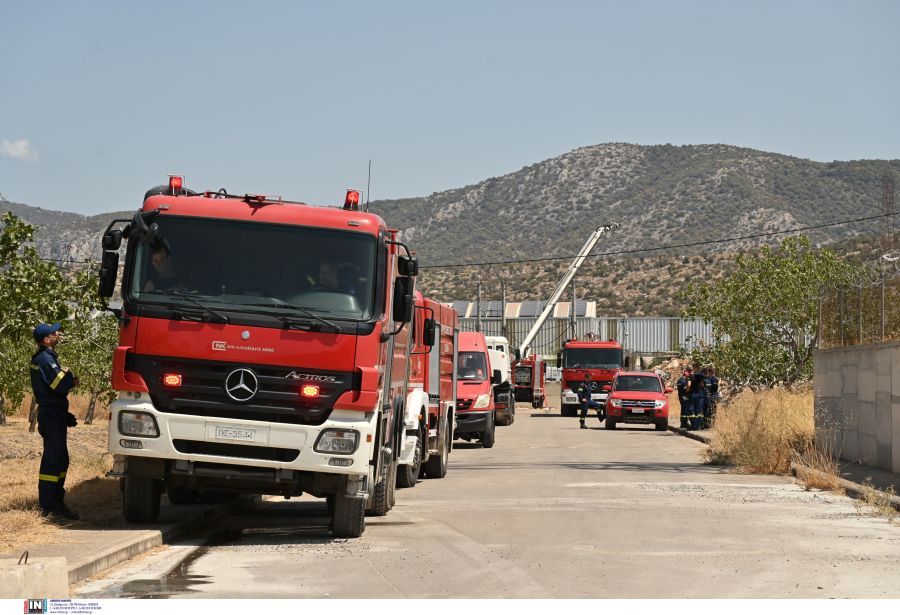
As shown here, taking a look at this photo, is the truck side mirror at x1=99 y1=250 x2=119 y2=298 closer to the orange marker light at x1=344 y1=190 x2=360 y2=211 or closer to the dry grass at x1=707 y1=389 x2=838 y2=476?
the orange marker light at x1=344 y1=190 x2=360 y2=211

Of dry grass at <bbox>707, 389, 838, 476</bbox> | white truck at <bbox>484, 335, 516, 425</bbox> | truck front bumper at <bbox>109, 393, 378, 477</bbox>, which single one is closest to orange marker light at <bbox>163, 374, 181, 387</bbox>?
truck front bumper at <bbox>109, 393, 378, 477</bbox>

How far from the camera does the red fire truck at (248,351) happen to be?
496 inches

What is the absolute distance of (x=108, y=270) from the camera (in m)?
12.6

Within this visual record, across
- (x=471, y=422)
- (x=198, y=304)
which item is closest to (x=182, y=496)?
(x=198, y=304)

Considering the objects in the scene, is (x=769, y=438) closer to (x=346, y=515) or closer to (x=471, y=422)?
(x=471, y=422)

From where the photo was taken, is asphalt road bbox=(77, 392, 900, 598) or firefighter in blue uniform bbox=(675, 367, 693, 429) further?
firefighter in blue uniform bbox=(675, 367, 693, 429)

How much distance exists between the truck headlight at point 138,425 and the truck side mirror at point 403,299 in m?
2.56

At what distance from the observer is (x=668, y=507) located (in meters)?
16.4

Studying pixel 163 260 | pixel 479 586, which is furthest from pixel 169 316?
pixel 479 586

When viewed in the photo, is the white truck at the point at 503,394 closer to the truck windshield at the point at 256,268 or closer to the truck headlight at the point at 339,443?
the truck windshield at the point at 256,268

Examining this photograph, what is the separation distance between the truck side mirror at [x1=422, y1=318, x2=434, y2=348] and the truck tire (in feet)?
16.1

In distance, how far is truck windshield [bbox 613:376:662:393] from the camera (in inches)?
1665

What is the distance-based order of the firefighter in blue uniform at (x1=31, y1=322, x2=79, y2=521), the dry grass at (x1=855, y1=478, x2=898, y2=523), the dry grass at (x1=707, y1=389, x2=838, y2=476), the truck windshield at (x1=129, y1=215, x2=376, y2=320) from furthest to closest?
1. the dry grass at (x1=707, y1=389, x2=838, y2=476)
2. the dry grass at (x1=855, y1=478, x2=898, y2=523)
3. the firefighter in blue uniform at (x1=31, y1=322, x2=79, y2=521)
4. the truck windshield at (x1=129, y1=215, x2=376, y2=320)

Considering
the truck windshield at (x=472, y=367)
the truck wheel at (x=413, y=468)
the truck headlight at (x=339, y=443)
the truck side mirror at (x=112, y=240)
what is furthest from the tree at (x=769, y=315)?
the truck side mirror at (x=112, y=240)
